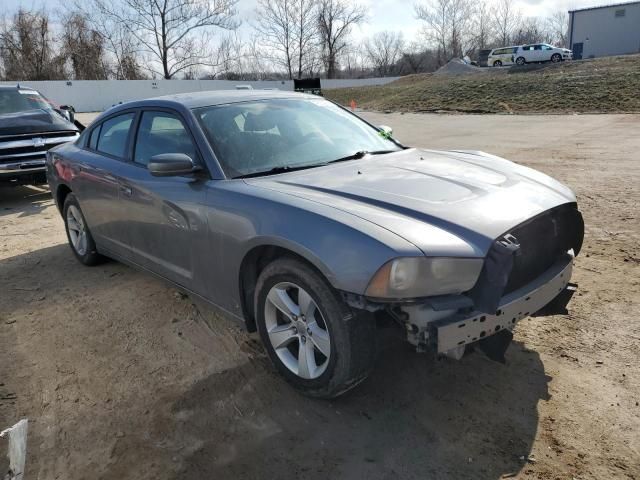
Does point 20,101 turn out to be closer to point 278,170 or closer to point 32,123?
point 32,123

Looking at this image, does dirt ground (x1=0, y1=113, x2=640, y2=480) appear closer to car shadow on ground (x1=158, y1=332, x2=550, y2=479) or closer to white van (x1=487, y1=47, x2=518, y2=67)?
car shadow on ground (x1=158, y1=332, x2=550, y2=479)

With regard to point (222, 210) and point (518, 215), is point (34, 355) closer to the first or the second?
point (222, 210)

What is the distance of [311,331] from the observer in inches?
108

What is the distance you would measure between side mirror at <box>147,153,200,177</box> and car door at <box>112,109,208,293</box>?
133 millimetres

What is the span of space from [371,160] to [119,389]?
84.9 inches

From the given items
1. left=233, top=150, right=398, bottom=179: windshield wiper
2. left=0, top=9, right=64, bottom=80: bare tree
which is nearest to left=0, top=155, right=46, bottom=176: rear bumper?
left=233, top=150, right=398, bottom=179: windshield wiper

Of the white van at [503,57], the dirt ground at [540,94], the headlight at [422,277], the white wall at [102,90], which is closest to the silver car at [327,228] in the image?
the headlight at [422,277]

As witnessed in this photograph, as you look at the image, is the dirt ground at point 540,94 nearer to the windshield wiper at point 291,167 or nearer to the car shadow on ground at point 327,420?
the windshield wiper at point 291,167

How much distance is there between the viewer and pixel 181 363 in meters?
3.34

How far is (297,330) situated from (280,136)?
1.44m

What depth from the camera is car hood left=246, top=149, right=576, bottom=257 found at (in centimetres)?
246

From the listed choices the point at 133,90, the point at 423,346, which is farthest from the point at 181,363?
the point at 133,90

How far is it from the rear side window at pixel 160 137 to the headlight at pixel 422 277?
1694 millimetres

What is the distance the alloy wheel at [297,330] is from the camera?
2.71 meters
